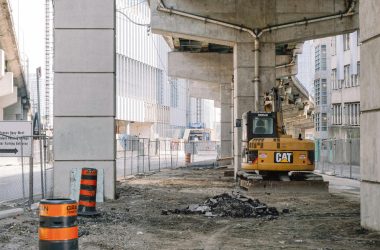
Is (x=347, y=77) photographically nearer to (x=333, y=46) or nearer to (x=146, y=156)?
(x=333, y=46)

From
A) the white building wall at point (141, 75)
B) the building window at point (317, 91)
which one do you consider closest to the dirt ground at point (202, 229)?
the building window at point (317, 91)

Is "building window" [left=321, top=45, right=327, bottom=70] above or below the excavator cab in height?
above

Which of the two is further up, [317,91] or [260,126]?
[317,91]

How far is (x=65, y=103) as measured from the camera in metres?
15.8

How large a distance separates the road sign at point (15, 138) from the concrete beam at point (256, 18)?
37.7 ft

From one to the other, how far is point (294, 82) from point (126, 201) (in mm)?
39074

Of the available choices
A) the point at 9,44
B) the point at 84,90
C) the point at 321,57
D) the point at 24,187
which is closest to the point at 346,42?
the point at 321,57

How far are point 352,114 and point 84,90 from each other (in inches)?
1484

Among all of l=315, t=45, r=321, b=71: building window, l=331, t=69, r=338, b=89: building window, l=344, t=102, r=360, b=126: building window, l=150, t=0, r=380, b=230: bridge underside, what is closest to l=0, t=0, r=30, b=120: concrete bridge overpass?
l=150, t=0, r=380, b=230: bridge underside

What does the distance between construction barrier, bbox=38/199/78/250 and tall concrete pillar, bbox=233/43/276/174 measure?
1859 centimetres

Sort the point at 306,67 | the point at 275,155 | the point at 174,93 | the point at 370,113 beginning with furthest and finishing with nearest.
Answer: the point at 174,93
the point at 306,67
the point at 275,155
the point at 370,113

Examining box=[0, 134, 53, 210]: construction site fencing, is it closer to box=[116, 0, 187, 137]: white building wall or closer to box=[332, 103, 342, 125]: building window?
box=[332, 103, 342, 125]: building window

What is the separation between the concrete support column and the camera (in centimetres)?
4324

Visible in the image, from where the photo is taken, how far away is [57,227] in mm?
6727
